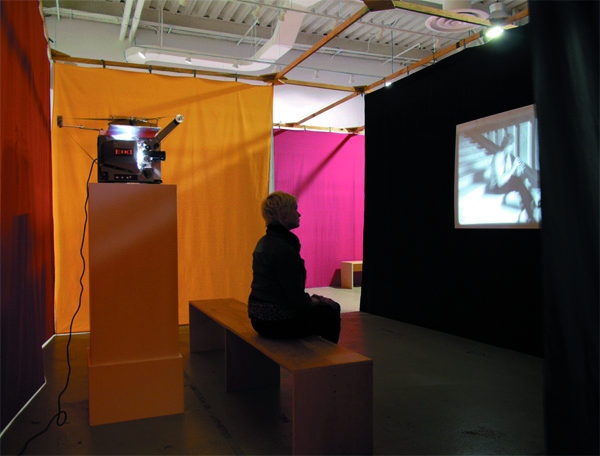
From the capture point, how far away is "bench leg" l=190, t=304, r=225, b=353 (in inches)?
151

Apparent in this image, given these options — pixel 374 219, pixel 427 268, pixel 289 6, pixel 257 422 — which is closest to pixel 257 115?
pixel 289 6

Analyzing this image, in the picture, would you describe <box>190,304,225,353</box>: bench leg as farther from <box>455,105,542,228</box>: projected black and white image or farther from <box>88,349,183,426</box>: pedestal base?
<box>455,105,542,228</box>: projected black and white image

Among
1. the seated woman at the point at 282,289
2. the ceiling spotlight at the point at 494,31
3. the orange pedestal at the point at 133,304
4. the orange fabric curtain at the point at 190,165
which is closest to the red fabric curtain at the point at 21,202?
the orange pedestal at the point at 133,304

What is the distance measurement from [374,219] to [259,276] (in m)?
3.21

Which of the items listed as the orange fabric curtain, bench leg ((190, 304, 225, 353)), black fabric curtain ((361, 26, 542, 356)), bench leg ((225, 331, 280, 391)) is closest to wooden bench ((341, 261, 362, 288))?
black fabric curtain ((361, 26, 542, 356))

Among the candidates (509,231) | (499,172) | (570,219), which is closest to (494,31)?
(499,172)

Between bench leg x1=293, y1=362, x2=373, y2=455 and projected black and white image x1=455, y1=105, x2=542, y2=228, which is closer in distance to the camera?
bench leg x1=293, y1=362, x2=373, y2=455

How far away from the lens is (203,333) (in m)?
3.86

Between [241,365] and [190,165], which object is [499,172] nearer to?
[241,365]

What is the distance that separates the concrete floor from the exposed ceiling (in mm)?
3394

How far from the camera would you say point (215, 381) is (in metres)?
3.11

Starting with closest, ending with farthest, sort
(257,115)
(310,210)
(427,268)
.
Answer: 1. (427,268)
2. (257,115)
3. (310,210)

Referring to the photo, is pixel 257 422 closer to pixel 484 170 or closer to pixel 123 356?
pixel 123 356

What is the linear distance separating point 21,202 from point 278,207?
1.50m
